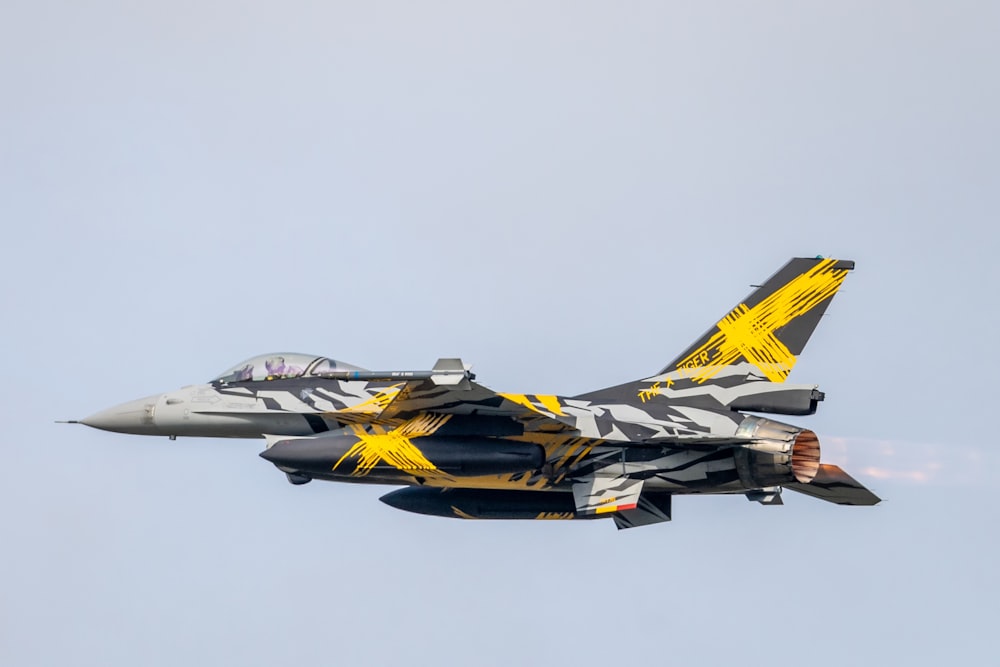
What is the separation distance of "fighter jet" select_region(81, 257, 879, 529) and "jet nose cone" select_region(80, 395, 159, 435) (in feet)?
0.12

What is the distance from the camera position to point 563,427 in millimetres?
25719

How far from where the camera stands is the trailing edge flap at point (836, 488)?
86.4 ft

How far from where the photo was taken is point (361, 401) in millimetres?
26656

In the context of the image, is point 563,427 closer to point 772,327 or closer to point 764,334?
point 764,334

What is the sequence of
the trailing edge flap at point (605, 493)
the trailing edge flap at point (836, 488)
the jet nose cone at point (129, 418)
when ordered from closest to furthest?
the trailing edge flap at point (605, 493), the trailing edge flap at point (836, 488), the jet nose cone at point (129, 418)

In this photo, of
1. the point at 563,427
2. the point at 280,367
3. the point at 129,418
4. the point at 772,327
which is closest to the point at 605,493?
the point at 563,427

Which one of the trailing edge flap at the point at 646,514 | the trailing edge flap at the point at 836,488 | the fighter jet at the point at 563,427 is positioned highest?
the fighter jet at the point at 563,427

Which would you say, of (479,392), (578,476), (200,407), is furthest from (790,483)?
(200,407)

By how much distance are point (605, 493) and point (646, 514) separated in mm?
1286

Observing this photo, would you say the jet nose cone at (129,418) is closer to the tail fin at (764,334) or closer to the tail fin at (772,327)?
the tail fin at (764,334)

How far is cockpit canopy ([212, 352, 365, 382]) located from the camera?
27.5 meters

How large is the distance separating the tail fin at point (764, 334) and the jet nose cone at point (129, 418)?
22.3 ft

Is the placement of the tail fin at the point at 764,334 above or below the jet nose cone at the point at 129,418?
above

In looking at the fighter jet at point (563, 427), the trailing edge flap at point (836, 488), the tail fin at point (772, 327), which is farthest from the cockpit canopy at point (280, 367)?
the trailing edge flap at point (836, 488)
